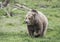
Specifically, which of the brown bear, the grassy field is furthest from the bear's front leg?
the grassy field

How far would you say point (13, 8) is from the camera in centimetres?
2562

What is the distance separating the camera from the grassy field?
12820 mm

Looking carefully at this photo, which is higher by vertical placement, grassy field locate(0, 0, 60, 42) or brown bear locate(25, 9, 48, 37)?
brown bear locate(25, 9, 48, 37)

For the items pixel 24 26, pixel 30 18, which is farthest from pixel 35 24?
pixel 24 26

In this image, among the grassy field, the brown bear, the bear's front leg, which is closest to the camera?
the grassy field

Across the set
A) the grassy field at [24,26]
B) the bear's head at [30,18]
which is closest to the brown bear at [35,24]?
the bear's head at [30,18]

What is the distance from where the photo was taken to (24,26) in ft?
60.3

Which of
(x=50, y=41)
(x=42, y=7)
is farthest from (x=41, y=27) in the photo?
(x=42, y=7)

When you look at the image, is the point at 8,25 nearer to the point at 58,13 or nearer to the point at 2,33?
the point at 2,33

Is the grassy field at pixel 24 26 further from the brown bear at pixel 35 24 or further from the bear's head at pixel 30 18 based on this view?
the bear's head at pixel 30 18

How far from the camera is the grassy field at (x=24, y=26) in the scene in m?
12.8

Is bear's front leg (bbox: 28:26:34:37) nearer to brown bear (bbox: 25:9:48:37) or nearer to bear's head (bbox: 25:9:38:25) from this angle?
brown bear (bbox: 25:9:48:37)

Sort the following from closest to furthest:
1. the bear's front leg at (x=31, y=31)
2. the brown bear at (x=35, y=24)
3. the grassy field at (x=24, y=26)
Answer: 1. the grassy field at (x=24, y=26)
2. the brown bear at (x=35, y=24)
3. the bear's front leg at (x=31, y=31)

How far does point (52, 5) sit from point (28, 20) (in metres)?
16.1
